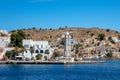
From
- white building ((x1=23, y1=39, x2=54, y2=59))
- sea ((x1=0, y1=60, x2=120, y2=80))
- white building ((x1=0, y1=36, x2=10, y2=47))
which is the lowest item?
sea ((x1=0, y1=60, x2=120, y2=80))

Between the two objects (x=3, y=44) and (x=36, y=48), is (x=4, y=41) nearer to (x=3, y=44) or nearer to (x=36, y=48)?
(x=3, y=44)

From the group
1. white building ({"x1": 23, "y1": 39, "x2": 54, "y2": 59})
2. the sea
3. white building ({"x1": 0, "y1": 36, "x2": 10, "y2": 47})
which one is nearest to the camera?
the sea

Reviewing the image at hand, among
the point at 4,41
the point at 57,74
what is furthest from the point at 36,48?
the point at 57,74

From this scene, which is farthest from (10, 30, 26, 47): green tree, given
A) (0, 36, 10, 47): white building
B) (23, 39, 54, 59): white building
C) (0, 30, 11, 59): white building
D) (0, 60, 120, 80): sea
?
(0, 60, 120, 80): sea

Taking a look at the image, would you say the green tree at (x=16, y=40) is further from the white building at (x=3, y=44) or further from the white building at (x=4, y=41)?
the white building at (x=3, y=44)

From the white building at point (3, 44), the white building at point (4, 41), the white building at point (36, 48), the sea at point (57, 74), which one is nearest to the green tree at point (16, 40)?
the white building at point (36, 48)

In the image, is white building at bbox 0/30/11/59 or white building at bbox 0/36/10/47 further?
white building at bbox 0/36/10/47

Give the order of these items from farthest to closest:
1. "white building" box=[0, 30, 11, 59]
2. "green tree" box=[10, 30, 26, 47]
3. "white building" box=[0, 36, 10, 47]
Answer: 1. "green tree" box=[10, 30, 26, 47]
2. "white building" box=[0, 36, 10, 47]
3. "white building" box=[0, 30, 11, 59]


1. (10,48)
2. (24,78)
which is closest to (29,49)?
(10,48)

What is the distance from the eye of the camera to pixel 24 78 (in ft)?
284

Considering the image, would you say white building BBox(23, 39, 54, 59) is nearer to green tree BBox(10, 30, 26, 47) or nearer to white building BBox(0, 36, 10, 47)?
green tree BBox(10, 30, 26, 47)

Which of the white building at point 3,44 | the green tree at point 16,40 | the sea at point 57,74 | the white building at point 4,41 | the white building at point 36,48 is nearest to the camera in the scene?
the sea at point 57,74

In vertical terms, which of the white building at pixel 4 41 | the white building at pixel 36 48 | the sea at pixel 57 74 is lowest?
the sea at pixel 57 74

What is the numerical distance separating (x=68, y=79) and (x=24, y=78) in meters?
8.08
